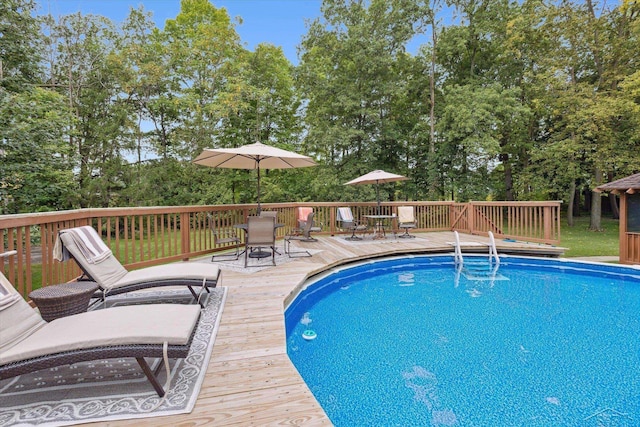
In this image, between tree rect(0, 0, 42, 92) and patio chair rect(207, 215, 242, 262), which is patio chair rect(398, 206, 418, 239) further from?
tree rect(0, 0, 42, 92)

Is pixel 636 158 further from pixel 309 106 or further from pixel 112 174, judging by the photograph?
pixel 112 174

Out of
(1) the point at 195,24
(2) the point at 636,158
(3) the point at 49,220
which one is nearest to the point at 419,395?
(3) the point at 49,220

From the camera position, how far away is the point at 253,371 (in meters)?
2.07

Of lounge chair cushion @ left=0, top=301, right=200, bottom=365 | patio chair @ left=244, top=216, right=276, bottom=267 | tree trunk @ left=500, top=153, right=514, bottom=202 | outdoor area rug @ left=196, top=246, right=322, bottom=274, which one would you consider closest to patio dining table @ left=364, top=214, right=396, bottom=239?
outdoor area rug @ left=196, top=246, right=322, bottom=274

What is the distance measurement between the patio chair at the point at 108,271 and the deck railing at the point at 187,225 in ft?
1.20

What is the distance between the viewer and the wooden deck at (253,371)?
5.30 feet

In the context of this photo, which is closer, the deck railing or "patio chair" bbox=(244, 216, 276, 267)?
the deck railing

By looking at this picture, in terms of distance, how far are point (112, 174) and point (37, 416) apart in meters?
14.1

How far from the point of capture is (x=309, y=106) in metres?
16.2

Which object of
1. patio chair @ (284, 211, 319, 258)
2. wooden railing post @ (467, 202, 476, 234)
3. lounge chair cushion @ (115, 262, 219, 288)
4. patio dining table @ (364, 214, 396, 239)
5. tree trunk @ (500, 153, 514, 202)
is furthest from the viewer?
tree trunk @ (500, 153, 514, 202)

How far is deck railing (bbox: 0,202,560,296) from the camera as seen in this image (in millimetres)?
3193

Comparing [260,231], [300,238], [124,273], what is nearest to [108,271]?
[124,273]

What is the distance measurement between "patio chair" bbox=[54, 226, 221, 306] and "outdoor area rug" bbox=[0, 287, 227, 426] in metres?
0.98

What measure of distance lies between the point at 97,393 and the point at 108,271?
5.59ft
